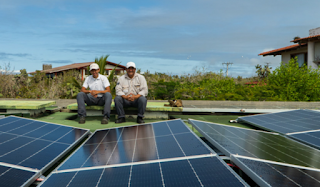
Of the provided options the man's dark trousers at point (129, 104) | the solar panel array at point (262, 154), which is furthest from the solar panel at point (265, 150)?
the man's dark trousers at point (129, 104)

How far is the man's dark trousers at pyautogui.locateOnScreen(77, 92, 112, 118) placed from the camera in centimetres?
564

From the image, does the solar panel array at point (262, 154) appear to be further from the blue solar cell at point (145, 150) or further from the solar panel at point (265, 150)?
the blue solar cell at point (145, 150)

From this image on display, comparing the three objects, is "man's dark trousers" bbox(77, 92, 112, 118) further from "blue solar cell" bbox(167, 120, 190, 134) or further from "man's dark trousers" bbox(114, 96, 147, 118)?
"blue solar cell" bbox(167, 120, 190, 134)

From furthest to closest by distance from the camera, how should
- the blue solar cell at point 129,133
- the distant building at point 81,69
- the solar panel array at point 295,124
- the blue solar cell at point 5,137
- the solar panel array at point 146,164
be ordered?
1. the distant building at point 81,69
2. the solar panel array at point 295,124
3. the blue solar cell at point 129,133
4. the blue solar cell at point 5,137
5. the solar panel array at point 146,164

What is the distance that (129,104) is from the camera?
581 centimetres

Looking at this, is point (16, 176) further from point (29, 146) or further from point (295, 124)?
point (295, 124)

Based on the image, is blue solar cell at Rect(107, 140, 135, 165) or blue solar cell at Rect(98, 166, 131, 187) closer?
blue solar cell at Rect(98, 166, 131, 187)

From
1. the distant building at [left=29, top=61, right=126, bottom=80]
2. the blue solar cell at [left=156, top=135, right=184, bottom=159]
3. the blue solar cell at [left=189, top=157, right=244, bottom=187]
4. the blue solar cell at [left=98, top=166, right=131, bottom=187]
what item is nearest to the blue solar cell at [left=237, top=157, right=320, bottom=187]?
the blue solar cell at [left=189, top=157, right=244, bottom=187]

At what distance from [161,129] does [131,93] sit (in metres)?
2.17

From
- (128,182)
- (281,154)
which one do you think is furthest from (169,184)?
(281,154)

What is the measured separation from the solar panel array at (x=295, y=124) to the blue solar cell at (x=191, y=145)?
2.02 meters

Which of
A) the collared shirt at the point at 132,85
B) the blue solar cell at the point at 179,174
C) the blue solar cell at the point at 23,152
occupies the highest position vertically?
the collared shirt at the point at 132,85

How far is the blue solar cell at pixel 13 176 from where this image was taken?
2.01 m

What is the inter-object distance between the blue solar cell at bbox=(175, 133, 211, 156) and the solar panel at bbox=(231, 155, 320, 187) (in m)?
0.31
